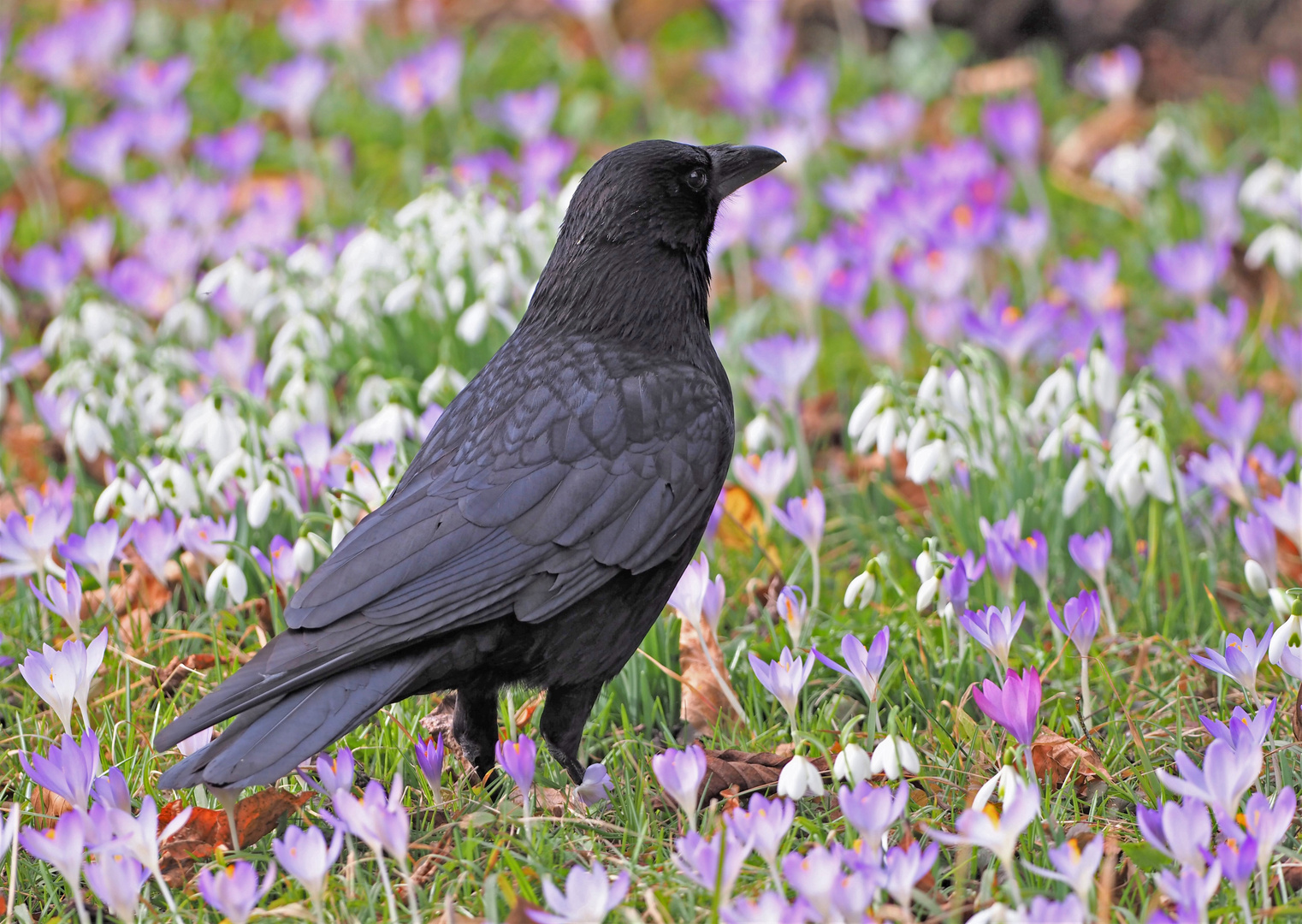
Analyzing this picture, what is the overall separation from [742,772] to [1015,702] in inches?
21.8

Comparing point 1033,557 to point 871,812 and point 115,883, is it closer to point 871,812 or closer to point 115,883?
point 871,812

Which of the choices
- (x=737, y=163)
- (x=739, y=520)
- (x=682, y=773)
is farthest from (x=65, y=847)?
(x=739, y=520)

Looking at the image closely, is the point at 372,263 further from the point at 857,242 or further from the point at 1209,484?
the point at 1209,484

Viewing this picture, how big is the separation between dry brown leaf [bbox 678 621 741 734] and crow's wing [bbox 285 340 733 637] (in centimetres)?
39

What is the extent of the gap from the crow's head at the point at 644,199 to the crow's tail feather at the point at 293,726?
3.23 feet

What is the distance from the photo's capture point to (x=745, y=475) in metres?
3.21

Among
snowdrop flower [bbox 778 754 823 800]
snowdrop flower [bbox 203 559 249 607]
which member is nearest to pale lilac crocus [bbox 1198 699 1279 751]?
snowdrop flower [bbox 778 754 823 800]

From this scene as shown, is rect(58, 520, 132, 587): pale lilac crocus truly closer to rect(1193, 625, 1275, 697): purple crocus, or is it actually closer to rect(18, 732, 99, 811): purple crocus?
rect(18, 732, 99, 811): purple crocus

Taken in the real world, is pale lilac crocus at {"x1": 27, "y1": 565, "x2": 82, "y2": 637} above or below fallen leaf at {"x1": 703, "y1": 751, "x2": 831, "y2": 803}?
above

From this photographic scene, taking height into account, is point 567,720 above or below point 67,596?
below

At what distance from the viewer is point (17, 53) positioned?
656 centimetres

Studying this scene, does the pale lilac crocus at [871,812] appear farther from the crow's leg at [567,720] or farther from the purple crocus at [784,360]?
the purple crocus at [784,360]

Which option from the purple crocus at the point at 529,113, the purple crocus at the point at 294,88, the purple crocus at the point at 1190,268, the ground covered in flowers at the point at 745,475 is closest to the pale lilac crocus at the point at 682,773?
the ground covered in flowers at the point at 745,475

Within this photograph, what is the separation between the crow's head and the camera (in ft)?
9.70
